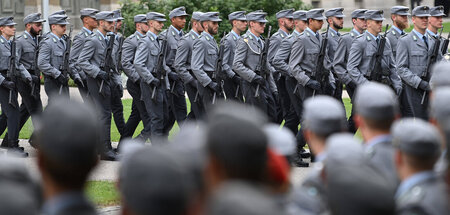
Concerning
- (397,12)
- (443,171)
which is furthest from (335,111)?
(397,12)

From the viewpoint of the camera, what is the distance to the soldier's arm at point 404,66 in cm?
1063

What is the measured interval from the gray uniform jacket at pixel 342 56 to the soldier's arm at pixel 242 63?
960 millimetres

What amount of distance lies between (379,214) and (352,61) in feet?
26.7

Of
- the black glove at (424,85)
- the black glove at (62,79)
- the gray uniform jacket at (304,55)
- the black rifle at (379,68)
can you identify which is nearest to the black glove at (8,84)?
the black glove at (62,79)

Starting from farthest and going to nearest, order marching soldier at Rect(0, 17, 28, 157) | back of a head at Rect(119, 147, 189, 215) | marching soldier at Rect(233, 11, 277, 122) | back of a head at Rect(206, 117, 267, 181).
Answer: marching soldier at Rect(0, 17, 28, 157), marching soldier at Rect(233, 11, 277, 122), back of a head at Rect(206, 117, 267, 181), back of a head at Rect(119, 147, 189, 215)

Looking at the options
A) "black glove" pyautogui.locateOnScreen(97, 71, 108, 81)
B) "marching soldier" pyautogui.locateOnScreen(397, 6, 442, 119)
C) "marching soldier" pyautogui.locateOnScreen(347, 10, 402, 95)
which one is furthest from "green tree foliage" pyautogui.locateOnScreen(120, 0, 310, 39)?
"marching soldier" pyautogui.locateOnScreen(397, 6, 442, 119)

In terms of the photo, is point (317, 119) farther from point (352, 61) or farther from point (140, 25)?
point (140, 25)

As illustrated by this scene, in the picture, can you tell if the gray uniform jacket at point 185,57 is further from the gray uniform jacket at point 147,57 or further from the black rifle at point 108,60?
the black rifle at point 108,60

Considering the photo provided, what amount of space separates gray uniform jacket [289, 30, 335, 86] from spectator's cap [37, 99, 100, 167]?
8.02 meters

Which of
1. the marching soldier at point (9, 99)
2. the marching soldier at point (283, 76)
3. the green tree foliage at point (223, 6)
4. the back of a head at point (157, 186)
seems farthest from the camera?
the green tree foliage at point (223, 6)

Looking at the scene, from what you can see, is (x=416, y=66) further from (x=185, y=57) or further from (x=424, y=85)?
(x=185, y=57)

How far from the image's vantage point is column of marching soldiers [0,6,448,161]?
1110 centimetres

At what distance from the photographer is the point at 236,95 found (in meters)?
11.8

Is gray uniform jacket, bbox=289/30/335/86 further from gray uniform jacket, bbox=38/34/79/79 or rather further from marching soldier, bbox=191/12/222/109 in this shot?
gray uniform jacket, bbox=38/34/79/79
